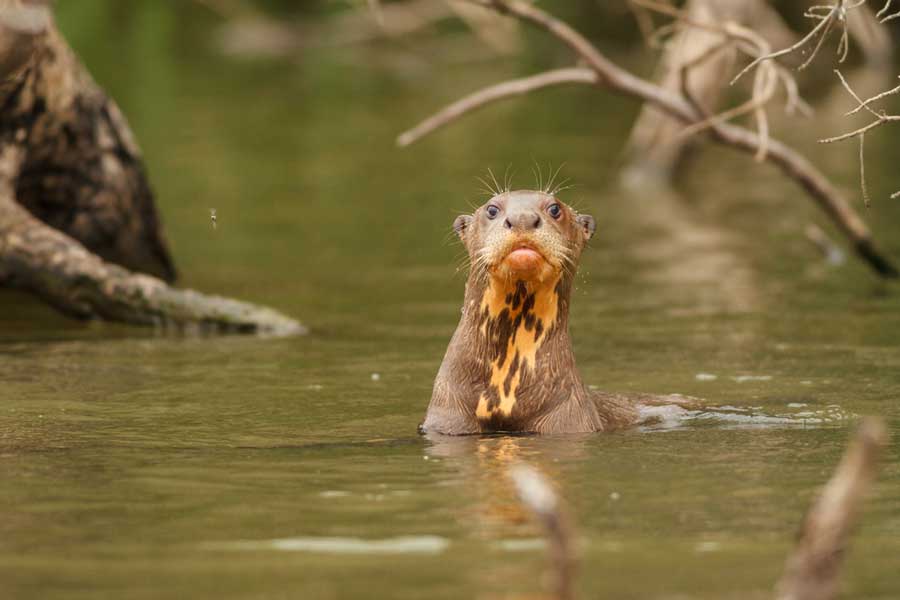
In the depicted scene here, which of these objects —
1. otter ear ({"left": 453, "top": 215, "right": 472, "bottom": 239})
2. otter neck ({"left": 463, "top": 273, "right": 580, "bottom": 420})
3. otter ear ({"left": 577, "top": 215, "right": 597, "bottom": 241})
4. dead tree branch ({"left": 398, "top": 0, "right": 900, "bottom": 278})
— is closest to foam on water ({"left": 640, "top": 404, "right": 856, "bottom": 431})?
otter neck ({"left": 463, "top": 273, "right": 580, "bottom": 420})

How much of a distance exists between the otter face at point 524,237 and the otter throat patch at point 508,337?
14 cm

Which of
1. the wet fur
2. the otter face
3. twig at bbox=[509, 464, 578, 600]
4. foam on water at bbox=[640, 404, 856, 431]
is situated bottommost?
twig at bbox=[509, 464, 578, 600]

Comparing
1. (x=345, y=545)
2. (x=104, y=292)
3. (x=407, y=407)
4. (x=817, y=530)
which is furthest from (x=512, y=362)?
(x=104, y=292)

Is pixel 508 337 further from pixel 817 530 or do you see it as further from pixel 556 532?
pixel 556 532

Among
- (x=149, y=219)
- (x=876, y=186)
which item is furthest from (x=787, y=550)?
(x=876, y=186)

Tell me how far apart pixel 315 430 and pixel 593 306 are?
3.69 meters

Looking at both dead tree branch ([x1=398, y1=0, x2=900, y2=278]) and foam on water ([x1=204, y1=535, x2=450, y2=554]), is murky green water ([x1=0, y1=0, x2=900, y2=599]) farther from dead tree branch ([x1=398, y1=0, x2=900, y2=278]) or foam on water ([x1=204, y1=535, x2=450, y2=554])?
dead tree branch ([x1=398, y1=0, x2=900, y2=278])

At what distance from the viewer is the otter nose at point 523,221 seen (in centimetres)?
615

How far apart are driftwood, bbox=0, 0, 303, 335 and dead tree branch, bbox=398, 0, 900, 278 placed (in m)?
1.50

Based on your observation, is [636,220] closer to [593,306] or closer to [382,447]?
[593,306]

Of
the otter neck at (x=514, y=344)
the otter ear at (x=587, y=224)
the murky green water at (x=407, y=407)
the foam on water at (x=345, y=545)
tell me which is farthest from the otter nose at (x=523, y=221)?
the foam on water at (x=345, y=545)

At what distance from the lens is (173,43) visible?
34812mm

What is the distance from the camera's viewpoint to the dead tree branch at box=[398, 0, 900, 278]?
9828mm

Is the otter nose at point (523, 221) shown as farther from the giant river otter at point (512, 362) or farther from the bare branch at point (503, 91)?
the bare branch at point (503, 91)
